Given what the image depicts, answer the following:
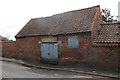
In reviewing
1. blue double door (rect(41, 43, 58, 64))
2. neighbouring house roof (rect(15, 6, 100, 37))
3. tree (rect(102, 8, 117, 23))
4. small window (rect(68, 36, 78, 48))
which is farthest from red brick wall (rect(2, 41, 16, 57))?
tree (rect(102, 8, 117, 23))

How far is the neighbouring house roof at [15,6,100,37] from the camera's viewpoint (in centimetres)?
1299

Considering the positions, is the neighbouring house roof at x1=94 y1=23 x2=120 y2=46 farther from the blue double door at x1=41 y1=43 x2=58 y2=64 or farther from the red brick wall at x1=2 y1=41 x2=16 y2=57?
the red brick wall at x1=2 y1=41 x2=16 y2=57

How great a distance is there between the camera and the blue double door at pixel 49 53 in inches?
537

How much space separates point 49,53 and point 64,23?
12.4 ft

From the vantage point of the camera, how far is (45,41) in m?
14.4

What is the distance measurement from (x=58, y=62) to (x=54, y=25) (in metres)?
4.53

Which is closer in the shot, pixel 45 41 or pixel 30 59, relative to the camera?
pixel 45 41

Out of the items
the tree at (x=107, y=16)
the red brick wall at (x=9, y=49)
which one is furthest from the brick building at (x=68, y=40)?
the tree at (x=107, y=16)

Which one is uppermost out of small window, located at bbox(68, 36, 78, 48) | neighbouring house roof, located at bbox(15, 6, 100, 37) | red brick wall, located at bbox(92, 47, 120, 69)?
neighbouring house roof, located at bbox(15, 6, 100, 37)

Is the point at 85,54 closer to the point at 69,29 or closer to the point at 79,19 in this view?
the point at 69,29

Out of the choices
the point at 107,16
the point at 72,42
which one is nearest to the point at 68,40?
the point at 72,42

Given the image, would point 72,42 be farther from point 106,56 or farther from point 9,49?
point 9,49

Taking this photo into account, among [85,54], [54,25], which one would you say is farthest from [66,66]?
[54,25]

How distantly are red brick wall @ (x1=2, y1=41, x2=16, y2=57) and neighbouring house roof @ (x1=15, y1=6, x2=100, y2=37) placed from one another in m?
2.16
